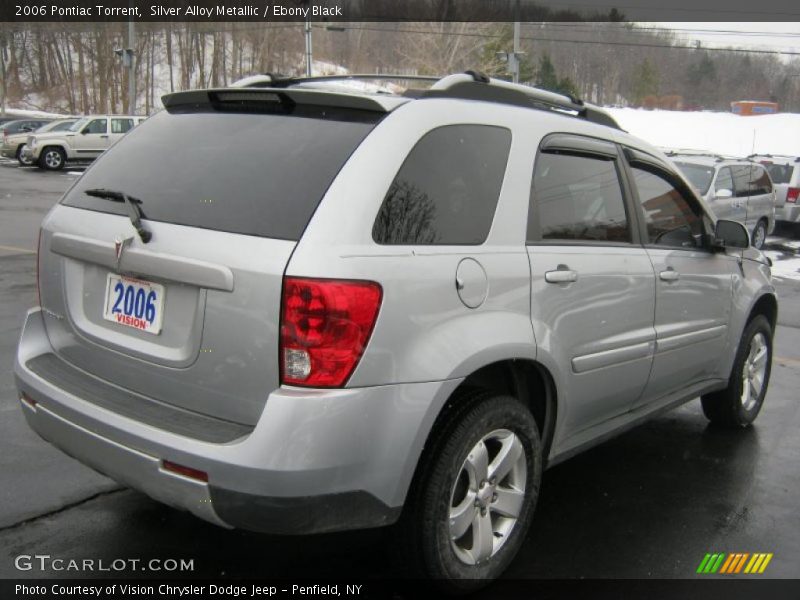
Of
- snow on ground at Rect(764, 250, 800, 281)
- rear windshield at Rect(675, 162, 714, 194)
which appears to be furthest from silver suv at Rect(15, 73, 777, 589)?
rear windshield at Rect(675, 162, 714, 194)

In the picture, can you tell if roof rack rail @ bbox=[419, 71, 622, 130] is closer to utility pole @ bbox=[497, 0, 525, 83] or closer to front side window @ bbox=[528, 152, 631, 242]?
front side window @ bbox=[528, 152, 631, 242]

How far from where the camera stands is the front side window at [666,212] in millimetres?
3914

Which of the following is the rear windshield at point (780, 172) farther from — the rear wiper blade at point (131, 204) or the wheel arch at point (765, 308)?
the rear wiper blade at point (131, 204)

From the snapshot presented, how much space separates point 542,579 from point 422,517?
2.44ft

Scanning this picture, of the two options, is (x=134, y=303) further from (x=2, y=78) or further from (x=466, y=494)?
(x=2, y=78)

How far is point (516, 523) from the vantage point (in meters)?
3.06

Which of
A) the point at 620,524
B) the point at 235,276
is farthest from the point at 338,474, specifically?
the point at 620,524

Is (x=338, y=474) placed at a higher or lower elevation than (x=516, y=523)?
higher

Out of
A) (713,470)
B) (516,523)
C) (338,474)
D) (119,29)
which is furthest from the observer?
(119,29)

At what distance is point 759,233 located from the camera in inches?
587

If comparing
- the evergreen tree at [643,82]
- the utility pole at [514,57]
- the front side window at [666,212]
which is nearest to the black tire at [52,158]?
the utility pole at [514,57]

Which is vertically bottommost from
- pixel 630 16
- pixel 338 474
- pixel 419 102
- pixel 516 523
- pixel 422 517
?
pixel 516 523

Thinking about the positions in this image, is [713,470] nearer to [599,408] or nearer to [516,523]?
[599,408]

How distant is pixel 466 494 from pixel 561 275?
3.07 feet
